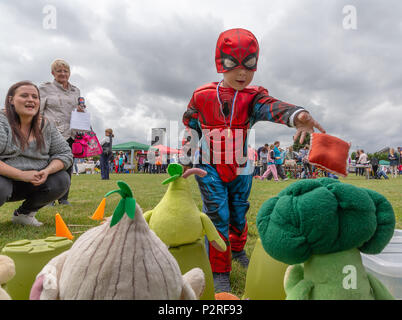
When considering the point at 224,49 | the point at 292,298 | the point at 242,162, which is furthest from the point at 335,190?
the point at 224,49

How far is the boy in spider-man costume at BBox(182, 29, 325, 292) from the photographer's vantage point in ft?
4.87

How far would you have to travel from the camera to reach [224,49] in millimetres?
1502

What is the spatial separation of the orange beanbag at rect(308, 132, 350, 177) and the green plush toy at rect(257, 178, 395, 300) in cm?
20

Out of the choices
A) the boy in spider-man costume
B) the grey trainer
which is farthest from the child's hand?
the grey trainer

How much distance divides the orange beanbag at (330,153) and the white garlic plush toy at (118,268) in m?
0.57

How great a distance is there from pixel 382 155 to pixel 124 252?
136 ft

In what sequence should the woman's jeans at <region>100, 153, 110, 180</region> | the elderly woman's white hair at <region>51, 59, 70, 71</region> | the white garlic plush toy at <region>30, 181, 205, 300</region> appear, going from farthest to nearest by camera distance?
1. the woman's jeans at <region>100, 153, 110, 180</region>
2. the elderly woman's white hair at <region>51, 59, 70, 71</region>
3. the white garlic plush toy at <region>30, 181, 205, 300</region>

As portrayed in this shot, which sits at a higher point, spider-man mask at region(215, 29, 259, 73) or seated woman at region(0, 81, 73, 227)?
spider-man mask at region(215, 29, 259, 73)

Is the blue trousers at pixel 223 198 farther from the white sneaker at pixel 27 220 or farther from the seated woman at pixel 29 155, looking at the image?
the white sneaker at pixel 27 220

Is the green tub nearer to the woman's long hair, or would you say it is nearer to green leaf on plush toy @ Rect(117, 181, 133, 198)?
green leaf on plush toy @ Rect(117, 181, 133, 198)
